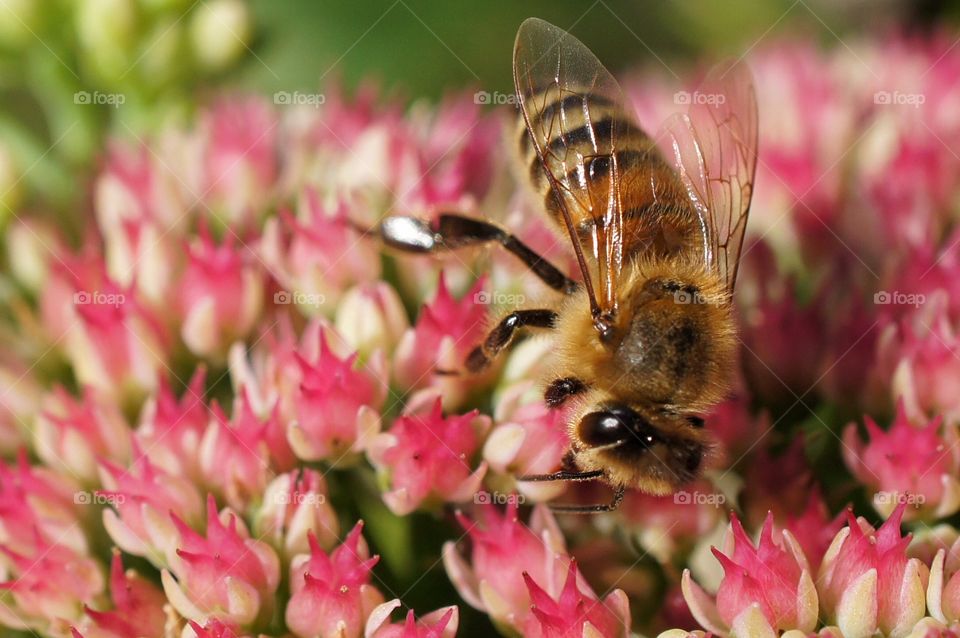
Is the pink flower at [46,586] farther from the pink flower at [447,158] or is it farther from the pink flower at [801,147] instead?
the pink flower at [801,147]

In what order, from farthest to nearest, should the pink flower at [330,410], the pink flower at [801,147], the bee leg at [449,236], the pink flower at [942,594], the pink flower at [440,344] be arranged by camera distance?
the pink flower at [801,147] → the bee leg at [449,236] → the pink flower at [440,344] → the pink flower at [330,410] → the pink flower at [942,594]

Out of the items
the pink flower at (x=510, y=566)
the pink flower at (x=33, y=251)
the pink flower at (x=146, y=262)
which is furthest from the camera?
the pink flower at (x=33, y=251)

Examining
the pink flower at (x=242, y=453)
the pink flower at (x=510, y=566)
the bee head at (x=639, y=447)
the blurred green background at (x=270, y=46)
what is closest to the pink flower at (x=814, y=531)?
the bee head at (x=639, y=447)

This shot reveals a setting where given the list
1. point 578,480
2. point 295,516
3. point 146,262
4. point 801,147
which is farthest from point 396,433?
point 801,147

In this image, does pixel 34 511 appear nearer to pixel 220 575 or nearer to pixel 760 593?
pixel 220 575

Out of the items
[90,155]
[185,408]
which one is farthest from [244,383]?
[90,155]

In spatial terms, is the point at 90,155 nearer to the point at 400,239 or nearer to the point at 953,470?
the point at 400,239

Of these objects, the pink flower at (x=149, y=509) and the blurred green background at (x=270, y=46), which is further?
the blurred green background at (x=270, y=46)
